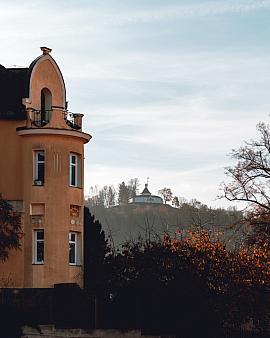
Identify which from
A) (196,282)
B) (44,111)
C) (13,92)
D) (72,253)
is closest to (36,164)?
(44,111)

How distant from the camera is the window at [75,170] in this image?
49.5m

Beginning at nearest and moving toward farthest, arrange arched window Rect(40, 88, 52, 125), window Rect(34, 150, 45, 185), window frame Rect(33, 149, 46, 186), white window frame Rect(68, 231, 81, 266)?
window frame Rect(33, 149, 46, 186), window Rect(34, 150, 45, 185), white window frame Rect(68, 231, 81, 266), arched window Rect(40, 88, 52, 125)

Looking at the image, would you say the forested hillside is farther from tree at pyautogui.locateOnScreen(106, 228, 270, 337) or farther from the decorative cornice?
tree at pyautogui.locateOnScreen(106, 228, 270, 337)

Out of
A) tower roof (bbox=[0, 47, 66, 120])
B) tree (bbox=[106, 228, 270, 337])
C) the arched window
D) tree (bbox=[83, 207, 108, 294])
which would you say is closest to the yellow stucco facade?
tower roof (bbox=[0, 47, 66, 120])

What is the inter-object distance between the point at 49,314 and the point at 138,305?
3.98m

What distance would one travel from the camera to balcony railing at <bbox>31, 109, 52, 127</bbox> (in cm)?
4865

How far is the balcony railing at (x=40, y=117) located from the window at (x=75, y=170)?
91.3 inches

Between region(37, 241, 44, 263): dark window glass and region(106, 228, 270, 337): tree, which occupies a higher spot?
region(37, 241, 44, 263): dark window glass

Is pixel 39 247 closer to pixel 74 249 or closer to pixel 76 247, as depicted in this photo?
pixel 74 249

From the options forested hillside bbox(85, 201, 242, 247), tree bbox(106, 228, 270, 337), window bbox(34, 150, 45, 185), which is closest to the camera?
tree bbox(106, 228, 270, 337)

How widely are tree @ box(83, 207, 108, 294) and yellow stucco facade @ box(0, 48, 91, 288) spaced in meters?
0.66

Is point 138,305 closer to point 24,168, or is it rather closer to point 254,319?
point 254,319

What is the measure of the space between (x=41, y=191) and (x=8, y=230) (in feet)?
9.40

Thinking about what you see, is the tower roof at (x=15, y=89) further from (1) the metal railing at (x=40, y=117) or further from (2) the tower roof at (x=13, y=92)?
(1) the metal railing at (x=40, y=117)
